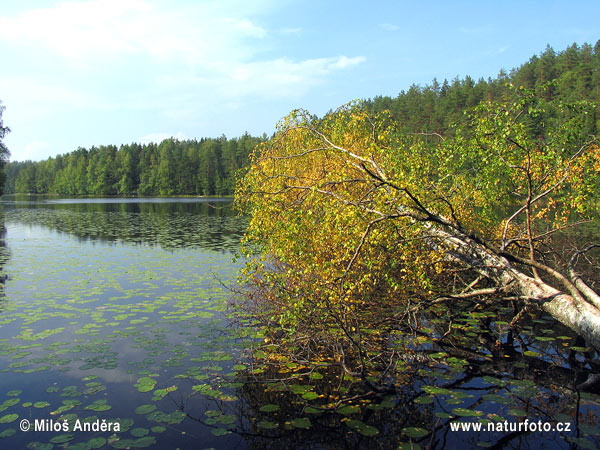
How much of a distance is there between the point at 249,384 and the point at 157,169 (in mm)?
136357

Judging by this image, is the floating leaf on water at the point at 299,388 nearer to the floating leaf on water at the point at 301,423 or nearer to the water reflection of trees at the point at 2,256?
the floating leaf on water at the point at 301,423

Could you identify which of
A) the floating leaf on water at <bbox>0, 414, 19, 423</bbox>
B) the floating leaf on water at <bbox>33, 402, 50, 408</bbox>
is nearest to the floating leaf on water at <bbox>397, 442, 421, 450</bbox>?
the floating leaf on water at <bbox>33, 402, 50, 408</bbox>

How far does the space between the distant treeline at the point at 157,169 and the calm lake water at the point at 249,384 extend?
114 metres

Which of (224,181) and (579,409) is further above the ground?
(224,181)

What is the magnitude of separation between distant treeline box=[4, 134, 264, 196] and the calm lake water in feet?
375

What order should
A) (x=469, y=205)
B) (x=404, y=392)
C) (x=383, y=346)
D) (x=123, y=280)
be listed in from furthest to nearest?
(x=123, y=280) → (x=469, y=205) → (x=383, y=346) → (x=404, y=392)

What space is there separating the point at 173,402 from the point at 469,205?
37.1 ft

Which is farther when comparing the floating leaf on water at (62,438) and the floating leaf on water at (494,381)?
the floating leaf on water at (494,381)

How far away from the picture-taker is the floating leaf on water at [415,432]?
6078 millimetres

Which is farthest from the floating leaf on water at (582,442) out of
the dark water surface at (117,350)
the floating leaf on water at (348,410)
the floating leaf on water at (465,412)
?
the dark water surface at (117,350)

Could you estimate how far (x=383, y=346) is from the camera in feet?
30.4

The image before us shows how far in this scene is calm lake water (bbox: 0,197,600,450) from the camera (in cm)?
613

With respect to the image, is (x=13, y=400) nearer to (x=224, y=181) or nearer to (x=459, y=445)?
(x=459, y=445)

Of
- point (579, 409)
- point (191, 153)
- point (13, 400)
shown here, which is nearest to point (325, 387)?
point (579, 409)
